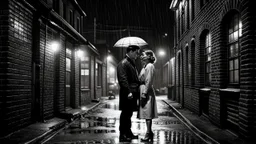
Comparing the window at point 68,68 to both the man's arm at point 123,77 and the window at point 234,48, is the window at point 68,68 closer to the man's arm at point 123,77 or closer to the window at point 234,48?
the man's arm at point 123,77

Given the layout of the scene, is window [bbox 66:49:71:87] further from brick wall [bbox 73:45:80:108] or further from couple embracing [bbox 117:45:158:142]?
couple embracing [bbox 117:45:158:142]

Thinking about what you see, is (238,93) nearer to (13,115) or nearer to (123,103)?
(123,103)

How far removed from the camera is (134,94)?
6410 millimetres

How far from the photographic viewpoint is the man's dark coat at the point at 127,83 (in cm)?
626

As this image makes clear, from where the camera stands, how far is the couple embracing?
6.28m

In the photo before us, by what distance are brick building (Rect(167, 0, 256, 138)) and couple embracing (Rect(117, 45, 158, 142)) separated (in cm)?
A: 209

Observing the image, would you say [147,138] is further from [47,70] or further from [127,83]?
[47,70]

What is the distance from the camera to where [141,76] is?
651 centimetres

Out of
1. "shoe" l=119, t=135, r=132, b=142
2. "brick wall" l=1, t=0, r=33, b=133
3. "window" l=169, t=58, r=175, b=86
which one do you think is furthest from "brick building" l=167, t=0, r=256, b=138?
"window" l=169, t=58, r=175, b=86

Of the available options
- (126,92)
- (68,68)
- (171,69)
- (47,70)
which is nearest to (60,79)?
(47,70)

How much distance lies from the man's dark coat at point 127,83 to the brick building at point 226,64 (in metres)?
2.48

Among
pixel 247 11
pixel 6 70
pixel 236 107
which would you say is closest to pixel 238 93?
pixel 236 107

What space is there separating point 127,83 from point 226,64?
351 centimetres

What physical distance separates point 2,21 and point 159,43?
Answer: 128 ft
